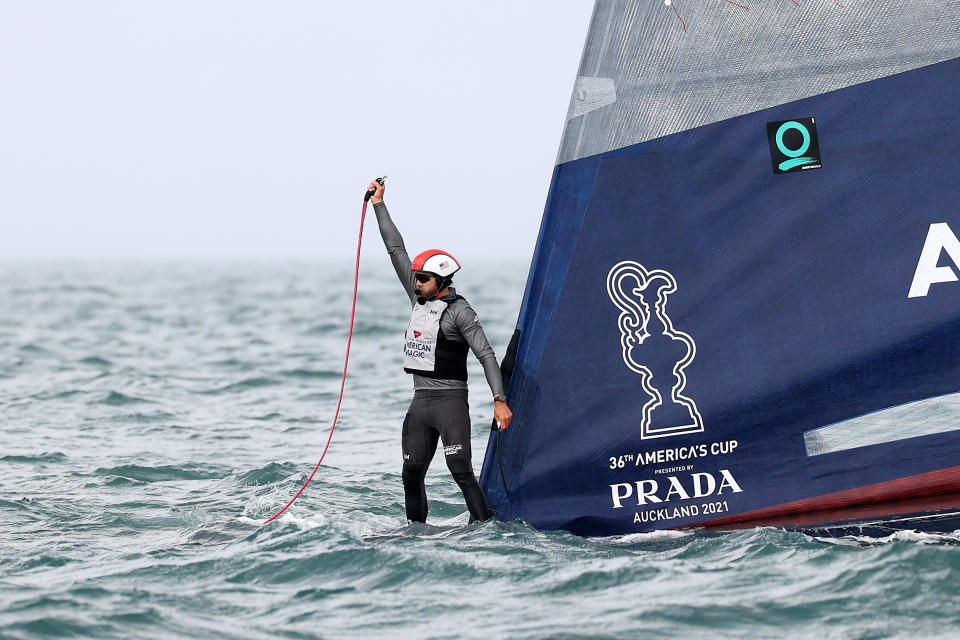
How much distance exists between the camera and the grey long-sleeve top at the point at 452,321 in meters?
5.69

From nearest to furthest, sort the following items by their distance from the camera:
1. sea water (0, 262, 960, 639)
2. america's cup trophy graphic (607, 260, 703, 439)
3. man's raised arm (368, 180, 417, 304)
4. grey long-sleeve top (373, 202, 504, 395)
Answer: sea water (0, 262, 960, 639)
america's cup trophy graphic (607, 260, 703, 439)
grey long-sleeve top (373, 202, 504, 395)
man's raised arm (368, 180, 417, 304)

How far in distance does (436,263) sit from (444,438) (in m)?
0.97

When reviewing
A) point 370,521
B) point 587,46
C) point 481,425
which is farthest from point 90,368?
point 587,46

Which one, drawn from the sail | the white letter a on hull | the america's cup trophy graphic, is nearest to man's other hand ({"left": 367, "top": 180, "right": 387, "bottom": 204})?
the sail

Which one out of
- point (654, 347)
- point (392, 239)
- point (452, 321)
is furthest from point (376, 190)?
point (654, 347)

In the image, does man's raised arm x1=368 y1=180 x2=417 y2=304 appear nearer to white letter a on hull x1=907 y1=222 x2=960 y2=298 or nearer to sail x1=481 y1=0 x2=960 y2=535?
sail x1=481 y1=0 x2=960 y2=535

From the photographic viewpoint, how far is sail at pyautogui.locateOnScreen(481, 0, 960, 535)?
199 inches

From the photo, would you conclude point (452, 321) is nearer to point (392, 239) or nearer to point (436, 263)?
point (436, 263)

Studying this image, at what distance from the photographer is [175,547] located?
6.13 metres

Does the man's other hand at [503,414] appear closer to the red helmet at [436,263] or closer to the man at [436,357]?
the man at [436,357]

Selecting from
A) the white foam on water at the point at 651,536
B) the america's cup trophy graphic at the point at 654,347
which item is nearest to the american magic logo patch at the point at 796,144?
the america's cup trophy graphic at the point at 654,347

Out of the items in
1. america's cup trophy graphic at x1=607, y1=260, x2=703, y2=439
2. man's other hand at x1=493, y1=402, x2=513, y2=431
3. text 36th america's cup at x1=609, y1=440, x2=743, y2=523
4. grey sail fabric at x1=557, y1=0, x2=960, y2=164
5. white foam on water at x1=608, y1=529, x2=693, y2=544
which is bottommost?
white foam on water at x1=608, y1=529, x2=693, y2=544

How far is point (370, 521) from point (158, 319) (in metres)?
23.3

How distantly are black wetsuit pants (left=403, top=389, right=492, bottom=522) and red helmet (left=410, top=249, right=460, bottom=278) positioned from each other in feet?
2.24
